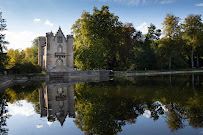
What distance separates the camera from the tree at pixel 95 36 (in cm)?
4341

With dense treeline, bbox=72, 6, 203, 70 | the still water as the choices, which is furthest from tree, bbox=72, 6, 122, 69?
the still water

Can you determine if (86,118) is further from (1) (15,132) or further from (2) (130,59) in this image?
(2) (130,59)

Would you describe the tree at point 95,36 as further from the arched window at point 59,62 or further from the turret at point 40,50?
the turret at point 40,50

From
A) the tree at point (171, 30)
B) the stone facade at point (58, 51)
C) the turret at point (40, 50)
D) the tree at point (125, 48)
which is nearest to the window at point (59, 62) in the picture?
the stone facade at point (58, 51)

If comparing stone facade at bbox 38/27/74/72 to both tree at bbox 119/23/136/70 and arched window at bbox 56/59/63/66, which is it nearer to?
arched window at bbox 56/59/63/66

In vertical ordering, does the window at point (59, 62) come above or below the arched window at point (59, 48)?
below

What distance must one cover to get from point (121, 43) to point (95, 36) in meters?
9.47

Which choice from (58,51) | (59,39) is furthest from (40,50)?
(59,39)

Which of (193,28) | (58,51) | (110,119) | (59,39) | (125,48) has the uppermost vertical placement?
(193,28)

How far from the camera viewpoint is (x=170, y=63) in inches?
2133

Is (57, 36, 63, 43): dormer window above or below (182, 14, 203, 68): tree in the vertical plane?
below

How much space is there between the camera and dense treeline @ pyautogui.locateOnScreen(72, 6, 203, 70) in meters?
44.0

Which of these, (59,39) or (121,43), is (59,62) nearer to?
(59,39)

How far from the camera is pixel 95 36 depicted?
4569 cm
